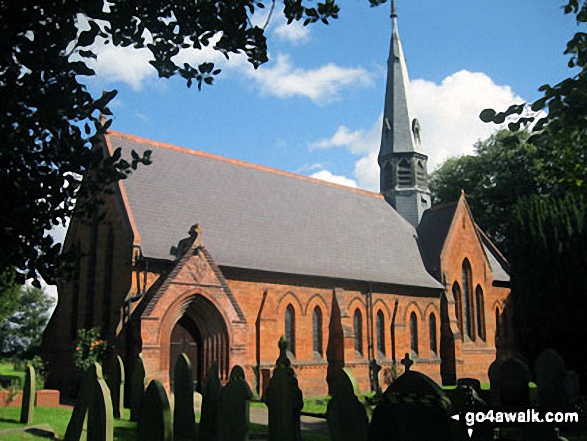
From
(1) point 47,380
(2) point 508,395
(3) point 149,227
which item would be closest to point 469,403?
(2) point 508,395

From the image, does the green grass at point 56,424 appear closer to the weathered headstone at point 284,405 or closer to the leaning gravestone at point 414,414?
the weathered headstone at point 284,405

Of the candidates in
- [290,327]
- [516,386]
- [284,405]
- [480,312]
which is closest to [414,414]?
[516,386]

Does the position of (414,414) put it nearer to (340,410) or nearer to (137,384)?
(340,410)

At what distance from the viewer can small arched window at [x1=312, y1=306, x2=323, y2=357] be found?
27.7 metres

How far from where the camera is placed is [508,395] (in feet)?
29.3

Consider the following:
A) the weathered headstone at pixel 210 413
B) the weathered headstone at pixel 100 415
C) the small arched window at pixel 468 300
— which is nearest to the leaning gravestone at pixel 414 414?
the weathered headstone at pixel 100 415

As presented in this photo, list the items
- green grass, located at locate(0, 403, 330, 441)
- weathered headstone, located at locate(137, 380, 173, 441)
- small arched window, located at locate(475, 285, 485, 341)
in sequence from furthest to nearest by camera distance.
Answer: small arched window, located at locate(475, 285, 485, 341), green grass, located at locate(0, 403, 330, 441), weathered headstone, located at locate(137, 380, 173, 441)

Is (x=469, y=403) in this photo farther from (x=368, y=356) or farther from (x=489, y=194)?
(x=489, y=194)

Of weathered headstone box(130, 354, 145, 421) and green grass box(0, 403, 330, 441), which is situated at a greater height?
weathered headstone box(130, 354, 145, 421)

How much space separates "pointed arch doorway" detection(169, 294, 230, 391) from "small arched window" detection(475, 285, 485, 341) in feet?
60.6

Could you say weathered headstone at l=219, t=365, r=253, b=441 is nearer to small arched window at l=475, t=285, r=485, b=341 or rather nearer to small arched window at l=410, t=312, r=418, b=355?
small arched window at l=410, t=312, r=418, b=355

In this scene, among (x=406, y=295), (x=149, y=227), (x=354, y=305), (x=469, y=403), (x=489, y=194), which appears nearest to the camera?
(x=469, y=403)

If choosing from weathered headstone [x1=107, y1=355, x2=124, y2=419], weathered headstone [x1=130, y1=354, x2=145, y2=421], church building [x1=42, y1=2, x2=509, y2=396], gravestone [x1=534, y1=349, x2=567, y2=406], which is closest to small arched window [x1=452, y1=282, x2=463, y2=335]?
church building [x1=42, y1=2, x2=509, y2=396]

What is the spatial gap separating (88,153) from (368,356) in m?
24.3
